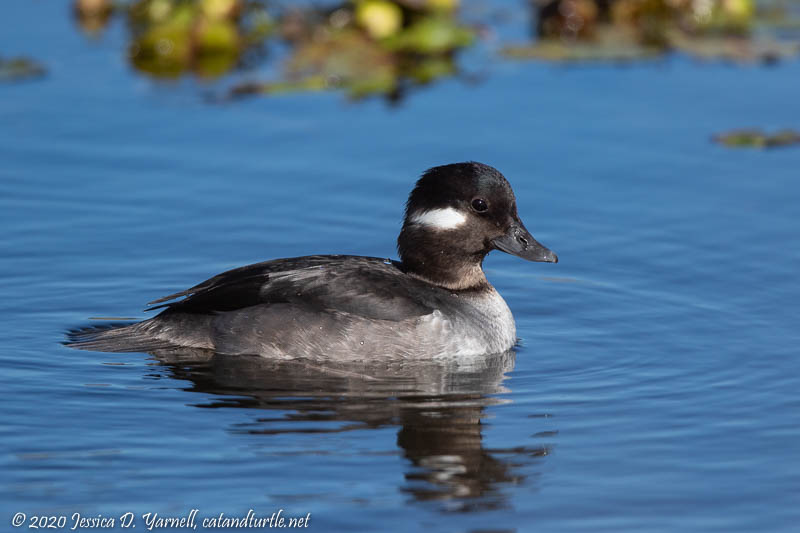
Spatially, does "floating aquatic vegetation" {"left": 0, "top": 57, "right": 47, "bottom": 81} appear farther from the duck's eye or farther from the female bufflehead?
the duck's eye

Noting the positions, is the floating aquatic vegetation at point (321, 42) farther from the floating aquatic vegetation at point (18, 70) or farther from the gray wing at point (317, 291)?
the gray wing at point (317, 291)

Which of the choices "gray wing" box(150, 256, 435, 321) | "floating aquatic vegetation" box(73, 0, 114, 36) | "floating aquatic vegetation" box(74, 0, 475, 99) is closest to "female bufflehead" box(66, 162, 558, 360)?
"gray wing" box(150, 256, 435, 321)

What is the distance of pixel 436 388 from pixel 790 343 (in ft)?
10.1

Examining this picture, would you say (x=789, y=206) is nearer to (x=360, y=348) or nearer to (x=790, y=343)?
(x=790, y=343)

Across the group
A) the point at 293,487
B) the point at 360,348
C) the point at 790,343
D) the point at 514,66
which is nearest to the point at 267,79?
the point at 514,66

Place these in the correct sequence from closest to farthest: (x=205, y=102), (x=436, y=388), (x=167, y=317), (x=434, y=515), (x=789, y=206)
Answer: (x=434, y=515) → (x=436, y=388) → (x=167, y=317) → (x=789, y=206) → (x=205, y=102)

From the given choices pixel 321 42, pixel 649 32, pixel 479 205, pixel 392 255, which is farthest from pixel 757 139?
pixel 321 42

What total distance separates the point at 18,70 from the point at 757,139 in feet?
29.8

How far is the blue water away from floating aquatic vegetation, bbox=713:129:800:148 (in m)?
0.16

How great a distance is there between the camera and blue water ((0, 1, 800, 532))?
335 inches

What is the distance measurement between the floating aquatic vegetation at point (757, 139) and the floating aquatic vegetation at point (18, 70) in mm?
8512

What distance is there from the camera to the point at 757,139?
50.0ft

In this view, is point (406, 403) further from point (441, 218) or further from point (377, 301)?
point (441, 218)

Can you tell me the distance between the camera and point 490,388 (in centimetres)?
1031
